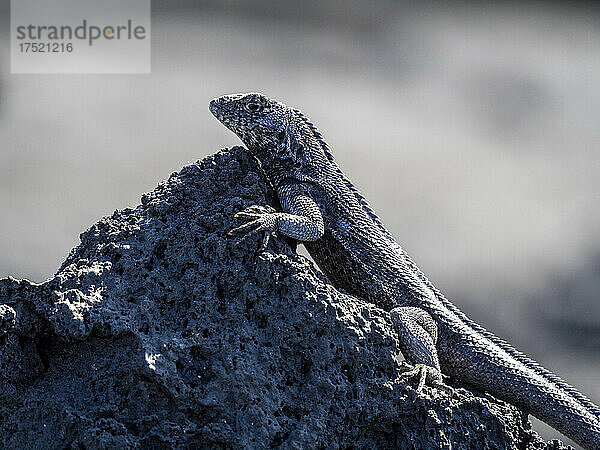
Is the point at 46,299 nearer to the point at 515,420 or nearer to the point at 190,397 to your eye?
the point at 190,397

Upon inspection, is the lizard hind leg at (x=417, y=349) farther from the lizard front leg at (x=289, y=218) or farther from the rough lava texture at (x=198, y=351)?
the lizard front leg at (x=289, y=218)

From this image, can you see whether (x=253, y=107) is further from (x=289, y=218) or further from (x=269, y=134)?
(x=289, y=218)

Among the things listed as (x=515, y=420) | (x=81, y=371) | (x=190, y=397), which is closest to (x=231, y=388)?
(x=190, y=397)

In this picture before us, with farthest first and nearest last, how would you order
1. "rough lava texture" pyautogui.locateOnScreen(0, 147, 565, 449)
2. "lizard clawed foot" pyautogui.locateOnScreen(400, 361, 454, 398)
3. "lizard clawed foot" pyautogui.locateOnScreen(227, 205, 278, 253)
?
"lizard clawed foot" pyautogui.locateOnScreen(400, 361, 454, 398) → "lizard clawed foot" pyautogui.locateOnScreen(227, 205, 278, 253) → "rough lava texture" pyautogui.locateOnScreen(0, 147, 565, 449)

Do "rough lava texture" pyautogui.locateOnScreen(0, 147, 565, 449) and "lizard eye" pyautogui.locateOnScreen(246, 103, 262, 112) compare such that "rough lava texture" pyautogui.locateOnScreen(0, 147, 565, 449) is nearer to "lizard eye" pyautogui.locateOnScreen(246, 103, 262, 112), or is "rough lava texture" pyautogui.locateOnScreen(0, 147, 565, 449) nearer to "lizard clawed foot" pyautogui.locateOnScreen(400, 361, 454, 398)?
"lizard clawed foot" pyautogui.locateOnScreen(400, 361, 454, 398)

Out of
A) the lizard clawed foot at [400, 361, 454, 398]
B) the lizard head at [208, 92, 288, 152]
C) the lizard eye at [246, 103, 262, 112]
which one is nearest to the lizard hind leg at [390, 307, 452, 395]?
the lizard clawed foot at [400, 361, 454, 398]

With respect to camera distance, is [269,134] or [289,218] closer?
[289,218]

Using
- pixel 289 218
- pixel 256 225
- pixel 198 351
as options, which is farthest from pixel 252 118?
pixel 198 351
